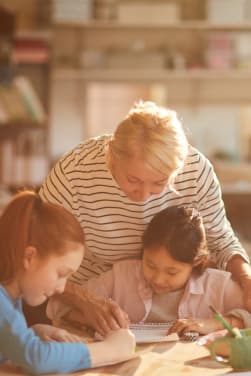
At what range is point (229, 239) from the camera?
1.98 m

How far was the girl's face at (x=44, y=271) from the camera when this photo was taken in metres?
1.45

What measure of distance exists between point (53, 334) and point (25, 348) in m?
0.18

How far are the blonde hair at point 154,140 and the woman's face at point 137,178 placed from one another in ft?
0.04

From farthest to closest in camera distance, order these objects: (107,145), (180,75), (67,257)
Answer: (180,75) → (107,145) → (67,257)

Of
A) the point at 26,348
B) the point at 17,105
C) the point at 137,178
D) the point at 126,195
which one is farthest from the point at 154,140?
the point at 17,105

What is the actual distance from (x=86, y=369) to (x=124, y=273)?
42cm

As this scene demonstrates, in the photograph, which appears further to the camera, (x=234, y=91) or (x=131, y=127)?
(x=234, y=91)

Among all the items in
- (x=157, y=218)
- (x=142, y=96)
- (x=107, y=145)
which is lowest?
(x=142, y=96)

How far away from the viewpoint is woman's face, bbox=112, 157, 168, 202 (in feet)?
5.65

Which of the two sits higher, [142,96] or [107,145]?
[107,145]

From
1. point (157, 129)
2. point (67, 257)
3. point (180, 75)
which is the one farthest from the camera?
point (180, 75)

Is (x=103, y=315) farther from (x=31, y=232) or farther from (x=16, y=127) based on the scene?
(x=16, y=127)

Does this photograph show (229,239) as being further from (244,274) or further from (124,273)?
(124,273)

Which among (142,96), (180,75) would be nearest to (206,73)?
(180,75)
